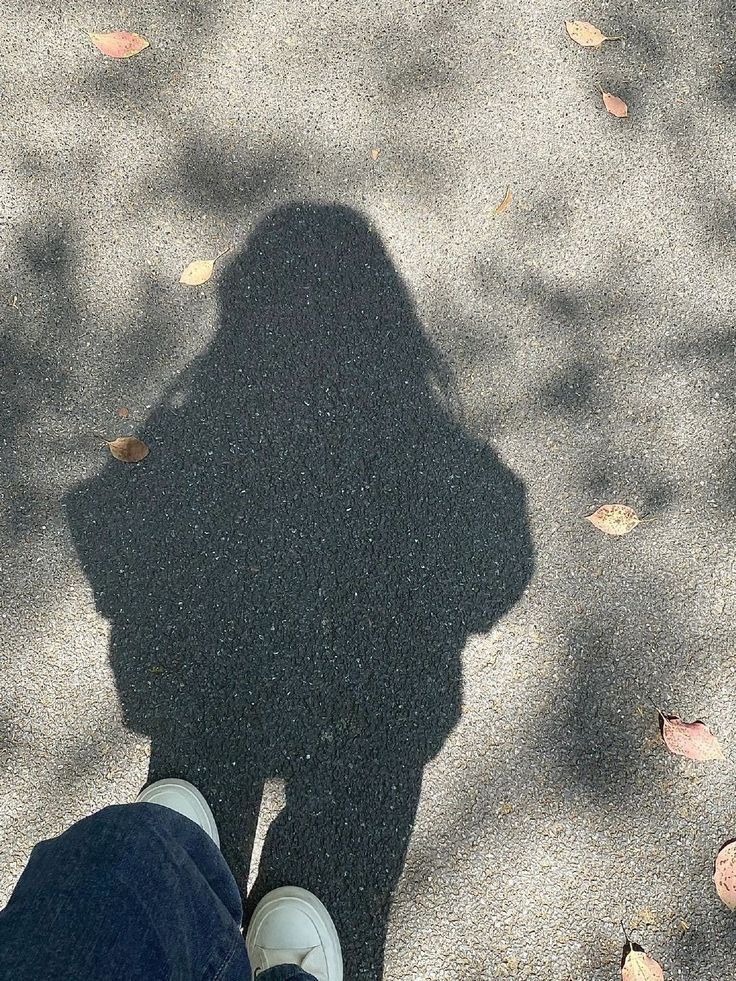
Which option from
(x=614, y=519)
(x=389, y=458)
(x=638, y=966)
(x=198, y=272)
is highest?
(x=198, y=272)

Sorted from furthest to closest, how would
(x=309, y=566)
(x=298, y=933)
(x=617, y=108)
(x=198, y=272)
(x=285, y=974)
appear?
(x=617, y=108), (x=198, y=272), (x=309, y=566), (x=298, y=933), (x=285, y=974)

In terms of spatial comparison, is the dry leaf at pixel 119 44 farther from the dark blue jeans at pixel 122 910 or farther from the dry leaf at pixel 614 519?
the dark blue jeans at pixel 122 910

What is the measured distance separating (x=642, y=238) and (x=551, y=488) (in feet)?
3.07

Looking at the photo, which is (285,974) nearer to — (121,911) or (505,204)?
(121,911)

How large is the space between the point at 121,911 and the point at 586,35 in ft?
9.89

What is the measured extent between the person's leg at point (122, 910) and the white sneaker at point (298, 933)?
16.7 inches

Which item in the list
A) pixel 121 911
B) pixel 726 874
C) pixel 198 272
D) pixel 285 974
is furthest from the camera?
pixel 198 272

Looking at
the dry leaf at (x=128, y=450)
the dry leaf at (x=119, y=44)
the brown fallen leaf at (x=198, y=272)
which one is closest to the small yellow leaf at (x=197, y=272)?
the brown fallen leaf at (x=198, y=272)

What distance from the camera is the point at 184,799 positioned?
81.0 inches

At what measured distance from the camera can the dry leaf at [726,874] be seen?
6.96ft

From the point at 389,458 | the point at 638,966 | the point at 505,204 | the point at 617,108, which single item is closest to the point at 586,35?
the point at 617,108

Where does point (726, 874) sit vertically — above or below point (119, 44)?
below

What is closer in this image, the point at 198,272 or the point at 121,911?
the point at 121,911

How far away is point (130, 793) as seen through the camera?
214 centimetres
